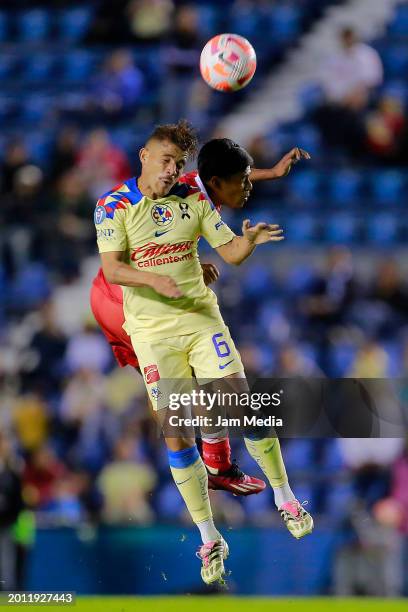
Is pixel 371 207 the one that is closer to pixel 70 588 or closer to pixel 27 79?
pixel 27 79

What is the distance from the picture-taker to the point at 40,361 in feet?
40.0

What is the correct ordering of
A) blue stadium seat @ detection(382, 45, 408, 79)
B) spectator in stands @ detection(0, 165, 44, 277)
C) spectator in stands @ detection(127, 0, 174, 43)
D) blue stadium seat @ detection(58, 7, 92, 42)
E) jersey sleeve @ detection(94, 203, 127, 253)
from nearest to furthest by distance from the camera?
jersey sleeve @ detection(94, 203, 127, 253)
spectator in stands @ detection(0, 165, 44, 277)
blue stadium seat @ detection(382, 45, 408, 79)
spectator in stands @ detection(127, 0, 174, 43)
blue stadium seat @ detection(58, 7, 92, 42)

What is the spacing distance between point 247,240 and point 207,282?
81 centimetres

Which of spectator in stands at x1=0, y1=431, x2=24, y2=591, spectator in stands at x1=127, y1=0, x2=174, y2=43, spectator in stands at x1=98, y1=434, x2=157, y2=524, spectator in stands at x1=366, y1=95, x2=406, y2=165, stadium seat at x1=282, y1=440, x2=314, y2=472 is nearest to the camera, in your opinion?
spectator in stands at x1=0, y1=431, x2=24, y2=591

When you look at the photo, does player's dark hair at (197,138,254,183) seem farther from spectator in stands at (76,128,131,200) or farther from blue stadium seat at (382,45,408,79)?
blue stadium seat at (382,45,408,79)

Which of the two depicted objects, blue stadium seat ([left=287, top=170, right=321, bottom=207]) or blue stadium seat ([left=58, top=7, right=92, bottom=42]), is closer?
blue stadium seat ([left=287, top=170, right=321, bottom=207])

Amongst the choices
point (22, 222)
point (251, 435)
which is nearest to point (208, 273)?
point (251, 435)

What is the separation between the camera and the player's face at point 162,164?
23.6 ft

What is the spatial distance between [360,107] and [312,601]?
18.6 feet

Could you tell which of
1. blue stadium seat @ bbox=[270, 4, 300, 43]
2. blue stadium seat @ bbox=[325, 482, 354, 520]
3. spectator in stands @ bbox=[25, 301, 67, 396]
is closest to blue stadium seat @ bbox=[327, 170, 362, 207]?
blue stadium seat @ bbox=[270, 4, 300, 43]

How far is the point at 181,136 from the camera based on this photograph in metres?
7.22

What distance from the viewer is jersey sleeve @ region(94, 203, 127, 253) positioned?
23.5 feet

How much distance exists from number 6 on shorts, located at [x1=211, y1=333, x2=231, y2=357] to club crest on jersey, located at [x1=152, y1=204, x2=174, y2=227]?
2.27 ft

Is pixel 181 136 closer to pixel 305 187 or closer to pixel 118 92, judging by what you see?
pixel 305 187
